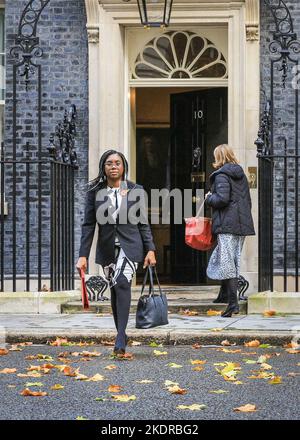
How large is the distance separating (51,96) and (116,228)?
5.31 metres

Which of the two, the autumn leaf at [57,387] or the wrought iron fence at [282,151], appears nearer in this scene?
the autumn leaf at [57,387]

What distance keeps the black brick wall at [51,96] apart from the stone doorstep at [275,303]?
286 cm

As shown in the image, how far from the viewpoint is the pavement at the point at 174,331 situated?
421 inches

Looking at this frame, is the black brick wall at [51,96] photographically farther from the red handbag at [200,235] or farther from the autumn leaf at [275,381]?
the autumn leaf at [275,381]

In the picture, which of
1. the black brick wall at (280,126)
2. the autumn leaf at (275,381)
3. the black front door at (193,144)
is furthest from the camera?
the black front door at (193,144)

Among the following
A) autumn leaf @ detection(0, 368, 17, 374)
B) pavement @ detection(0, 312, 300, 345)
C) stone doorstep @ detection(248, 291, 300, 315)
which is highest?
stone doorstep @ detection(248, 291, 300, 315)

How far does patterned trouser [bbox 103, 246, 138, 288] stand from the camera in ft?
31.6

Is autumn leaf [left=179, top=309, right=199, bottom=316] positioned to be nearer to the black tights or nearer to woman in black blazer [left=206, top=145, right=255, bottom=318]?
woman in black blazer [left=206, top=145, right=255, bottom=318]

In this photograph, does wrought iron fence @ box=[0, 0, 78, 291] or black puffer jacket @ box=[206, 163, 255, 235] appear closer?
black puffer jacket @ box=[206, 163, 255, 235]

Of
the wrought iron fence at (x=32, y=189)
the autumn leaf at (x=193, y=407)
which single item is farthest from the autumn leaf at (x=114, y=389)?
the wrought iron fence at (x=32, y=189)

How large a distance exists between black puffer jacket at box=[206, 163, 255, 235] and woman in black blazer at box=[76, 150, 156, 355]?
2.55 metres

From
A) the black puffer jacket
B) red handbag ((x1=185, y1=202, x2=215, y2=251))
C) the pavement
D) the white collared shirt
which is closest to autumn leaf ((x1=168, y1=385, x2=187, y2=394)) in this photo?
the white collared shirt

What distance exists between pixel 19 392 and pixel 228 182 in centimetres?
498

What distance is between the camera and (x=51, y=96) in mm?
14625
